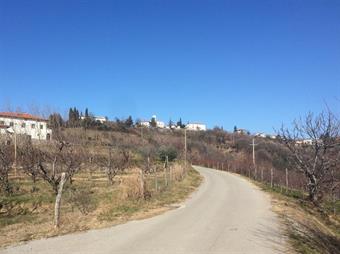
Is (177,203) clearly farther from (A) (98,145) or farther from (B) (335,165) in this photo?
(A) (98,145)

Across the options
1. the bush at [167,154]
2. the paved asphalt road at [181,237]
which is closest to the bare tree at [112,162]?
the bush at [167,154]

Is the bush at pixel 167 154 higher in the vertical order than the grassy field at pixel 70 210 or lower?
higher

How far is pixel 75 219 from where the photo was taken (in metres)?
14.9

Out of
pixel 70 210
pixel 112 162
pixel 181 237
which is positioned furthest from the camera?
pixel 112 162

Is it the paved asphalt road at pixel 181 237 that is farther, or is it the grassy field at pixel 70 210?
the grassy field at pixel 70 210

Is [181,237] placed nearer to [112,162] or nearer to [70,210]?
[70,210]

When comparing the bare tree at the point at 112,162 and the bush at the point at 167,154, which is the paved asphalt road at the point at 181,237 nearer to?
the bare tree at the point at 112,162

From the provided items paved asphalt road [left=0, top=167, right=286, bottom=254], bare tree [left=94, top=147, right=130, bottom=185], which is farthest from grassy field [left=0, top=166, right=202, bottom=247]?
bare tree [left=94, top=147, right=130, bottom=185]

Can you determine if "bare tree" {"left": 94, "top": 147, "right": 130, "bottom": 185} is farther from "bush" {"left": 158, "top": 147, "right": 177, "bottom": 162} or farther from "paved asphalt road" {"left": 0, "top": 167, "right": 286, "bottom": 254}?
"paved asphalt road" {"left": 0, "top": 167, "right": 286, "bottom": 254}

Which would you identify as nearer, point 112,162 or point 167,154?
point 112,162

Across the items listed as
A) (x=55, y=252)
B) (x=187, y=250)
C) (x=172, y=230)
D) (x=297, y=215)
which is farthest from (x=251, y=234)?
(x=297, y=215)

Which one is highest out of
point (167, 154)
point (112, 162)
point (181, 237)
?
point (167, 154)

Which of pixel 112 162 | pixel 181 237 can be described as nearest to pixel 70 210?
pixel 181 237

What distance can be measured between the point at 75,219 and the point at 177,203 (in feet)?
22.3
